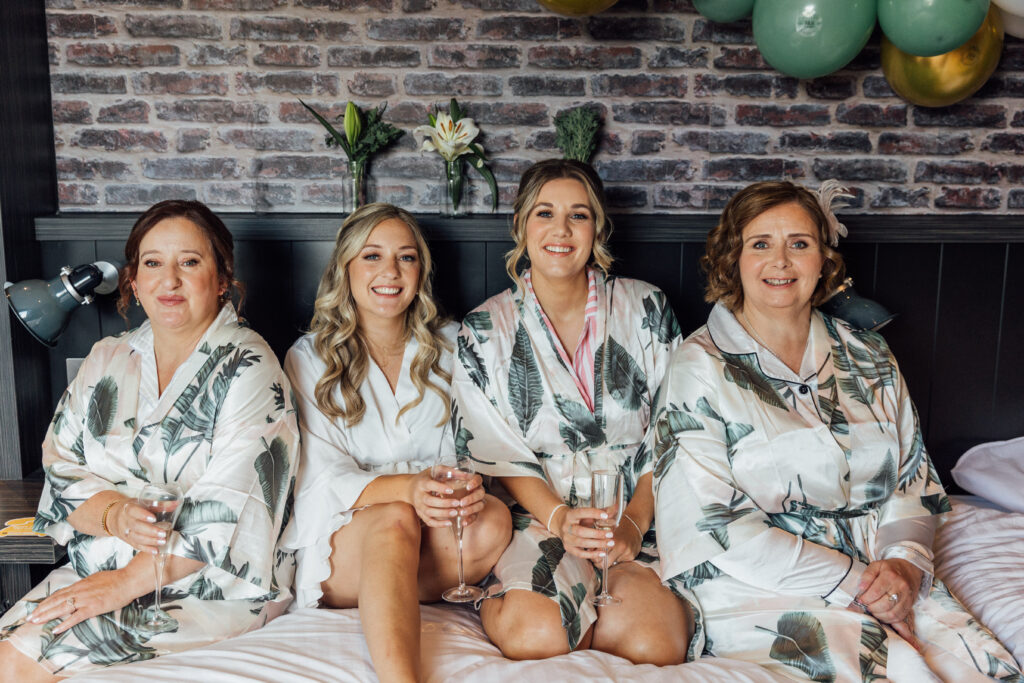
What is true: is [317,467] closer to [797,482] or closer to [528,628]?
[528,628]

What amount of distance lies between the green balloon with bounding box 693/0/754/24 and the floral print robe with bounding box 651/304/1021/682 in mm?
922

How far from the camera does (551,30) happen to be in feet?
8.67

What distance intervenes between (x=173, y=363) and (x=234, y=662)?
0.78 m

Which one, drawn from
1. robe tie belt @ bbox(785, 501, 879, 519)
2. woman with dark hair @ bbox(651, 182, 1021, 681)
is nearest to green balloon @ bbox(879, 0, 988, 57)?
woman with dark hair @ bbox(651, 182, 1021, 681)

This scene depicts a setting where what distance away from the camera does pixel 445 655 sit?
179 cm

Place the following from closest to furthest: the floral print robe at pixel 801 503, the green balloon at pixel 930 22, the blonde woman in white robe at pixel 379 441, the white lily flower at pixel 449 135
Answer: the floral print robe at pixel 801 503, the blonde woman in white robe at pixel 379 441, the green balloon at pixel 930 22, the white lily flower at pixel 449 135

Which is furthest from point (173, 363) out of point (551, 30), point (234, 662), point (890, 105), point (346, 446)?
point (890, 105)

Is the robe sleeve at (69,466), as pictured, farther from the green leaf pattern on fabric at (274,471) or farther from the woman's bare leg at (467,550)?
the woman's bare leg at (467,550)

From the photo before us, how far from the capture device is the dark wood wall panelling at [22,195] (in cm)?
245

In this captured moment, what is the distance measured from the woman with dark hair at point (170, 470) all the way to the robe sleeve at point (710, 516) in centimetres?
90

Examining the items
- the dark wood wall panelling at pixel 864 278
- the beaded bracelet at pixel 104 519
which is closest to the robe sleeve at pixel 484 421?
the dark wood wall panelling at pixel 864 278

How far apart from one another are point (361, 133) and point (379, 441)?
3.20ft

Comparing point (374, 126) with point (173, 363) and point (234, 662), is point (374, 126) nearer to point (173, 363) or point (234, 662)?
point (173, 363)

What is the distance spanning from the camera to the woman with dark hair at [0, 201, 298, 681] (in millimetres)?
1812
